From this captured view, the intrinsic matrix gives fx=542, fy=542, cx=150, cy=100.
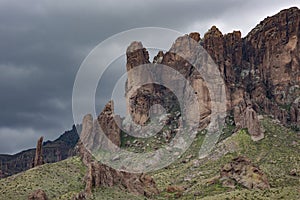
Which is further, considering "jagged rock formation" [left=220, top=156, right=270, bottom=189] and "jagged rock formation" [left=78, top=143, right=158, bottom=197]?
"jagged rock formation" [left=78, top=143, right=158, bottom=197]

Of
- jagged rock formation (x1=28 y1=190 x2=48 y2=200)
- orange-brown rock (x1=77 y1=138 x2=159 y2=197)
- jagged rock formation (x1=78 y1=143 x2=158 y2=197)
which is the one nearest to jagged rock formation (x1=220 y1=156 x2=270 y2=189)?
orange-brown rock (x1=77 y1=138 x2=159 y2=197)

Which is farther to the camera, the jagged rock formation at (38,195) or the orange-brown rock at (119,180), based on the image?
the orange-brown rock at (119,180)

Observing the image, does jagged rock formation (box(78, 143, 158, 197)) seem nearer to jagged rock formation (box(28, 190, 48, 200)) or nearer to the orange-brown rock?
the orange-brown rock

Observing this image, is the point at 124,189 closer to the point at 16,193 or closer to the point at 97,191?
the point at 97,191

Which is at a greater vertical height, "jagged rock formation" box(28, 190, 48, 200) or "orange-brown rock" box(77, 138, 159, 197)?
"orange-brown rock" box(77, 138, 159, 197)

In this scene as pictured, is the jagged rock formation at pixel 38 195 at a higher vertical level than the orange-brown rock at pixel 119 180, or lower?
lower

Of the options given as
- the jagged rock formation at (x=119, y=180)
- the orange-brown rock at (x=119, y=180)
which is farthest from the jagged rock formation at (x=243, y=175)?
the jagged rock formation at (x=119, y=180)

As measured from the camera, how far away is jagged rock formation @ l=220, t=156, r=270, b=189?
177 meters

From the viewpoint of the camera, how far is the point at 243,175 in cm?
18325

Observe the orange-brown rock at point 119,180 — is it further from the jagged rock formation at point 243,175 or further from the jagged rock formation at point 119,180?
the jagged rock formation at point 243,175

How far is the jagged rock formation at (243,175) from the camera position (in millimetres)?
177000

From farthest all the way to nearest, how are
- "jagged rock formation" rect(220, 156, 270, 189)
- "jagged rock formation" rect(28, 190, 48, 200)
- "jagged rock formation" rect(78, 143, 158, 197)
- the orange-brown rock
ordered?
"jagged rock formation" rect(78, 143, 158, 197) < the orange-brown rock < "jagged rock formation" rect(220, 156, 270, 189) < "jagged rock formation" rect(28, 190, 48, 200)

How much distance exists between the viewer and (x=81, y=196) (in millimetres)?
163500

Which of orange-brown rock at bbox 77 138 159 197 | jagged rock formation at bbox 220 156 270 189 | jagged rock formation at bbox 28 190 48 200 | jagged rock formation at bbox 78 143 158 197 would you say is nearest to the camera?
jagged rock formation at bbox 28 190 48 200
